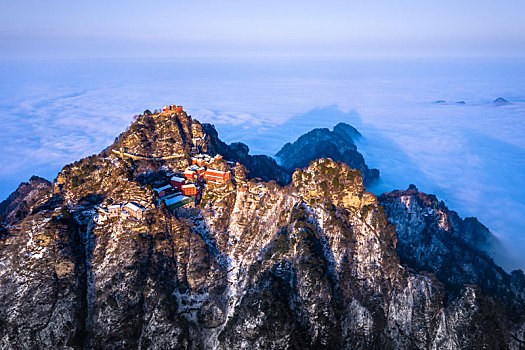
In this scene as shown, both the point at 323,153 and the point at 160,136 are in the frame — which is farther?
the point at 323,153

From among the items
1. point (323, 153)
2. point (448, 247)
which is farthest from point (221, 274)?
point (323, 153)

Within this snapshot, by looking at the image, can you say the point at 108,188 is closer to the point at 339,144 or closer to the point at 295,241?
the point at 295,241

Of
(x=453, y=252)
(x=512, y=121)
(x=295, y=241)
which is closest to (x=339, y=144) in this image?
(x=453, y=252)

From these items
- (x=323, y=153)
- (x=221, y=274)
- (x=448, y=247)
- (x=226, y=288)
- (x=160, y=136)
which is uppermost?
(x=160, y=136)

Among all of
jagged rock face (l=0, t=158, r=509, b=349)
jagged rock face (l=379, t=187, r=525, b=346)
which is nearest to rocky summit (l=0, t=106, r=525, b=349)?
jagged rock face (l=0, t=158, r=509, b=349)

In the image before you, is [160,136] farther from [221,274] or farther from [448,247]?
[448,247]

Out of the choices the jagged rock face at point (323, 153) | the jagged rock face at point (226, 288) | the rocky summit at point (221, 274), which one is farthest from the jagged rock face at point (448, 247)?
the jagged rock face at point (323, 153)

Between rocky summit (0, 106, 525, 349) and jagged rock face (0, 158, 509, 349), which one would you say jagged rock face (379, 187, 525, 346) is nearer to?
rocky summit (0, 106, 525, 349)
